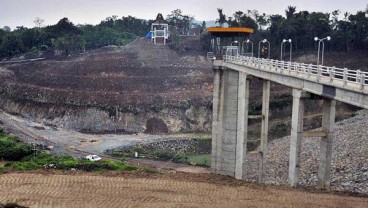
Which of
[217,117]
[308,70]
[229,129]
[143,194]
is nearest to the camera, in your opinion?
[143,194]

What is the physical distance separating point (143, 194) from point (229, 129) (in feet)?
92.1

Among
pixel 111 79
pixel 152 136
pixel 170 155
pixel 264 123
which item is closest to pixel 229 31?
pixel 264 123

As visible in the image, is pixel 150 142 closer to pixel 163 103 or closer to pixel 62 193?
pixel 163 103

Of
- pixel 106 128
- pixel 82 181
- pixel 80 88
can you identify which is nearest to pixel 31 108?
pixel 80 88

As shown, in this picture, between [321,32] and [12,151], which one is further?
[321,32]

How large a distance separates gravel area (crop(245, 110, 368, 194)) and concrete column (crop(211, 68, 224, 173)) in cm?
394

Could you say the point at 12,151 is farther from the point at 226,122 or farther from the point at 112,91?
the point at 112,91

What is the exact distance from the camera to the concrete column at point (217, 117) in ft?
178

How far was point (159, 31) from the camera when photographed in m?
136

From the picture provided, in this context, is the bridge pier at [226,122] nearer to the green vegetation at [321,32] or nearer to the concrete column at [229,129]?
the concrete column at [229,129]

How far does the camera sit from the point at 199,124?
90.8 meters

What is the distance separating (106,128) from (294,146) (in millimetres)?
62775

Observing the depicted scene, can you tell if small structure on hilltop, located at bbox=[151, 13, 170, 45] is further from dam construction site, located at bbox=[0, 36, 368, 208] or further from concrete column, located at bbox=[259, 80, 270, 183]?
concrete column, located at bbox=[259, 80, 270, 183]

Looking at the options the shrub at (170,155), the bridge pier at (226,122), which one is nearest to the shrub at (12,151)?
the bridge pier at (226,122)
